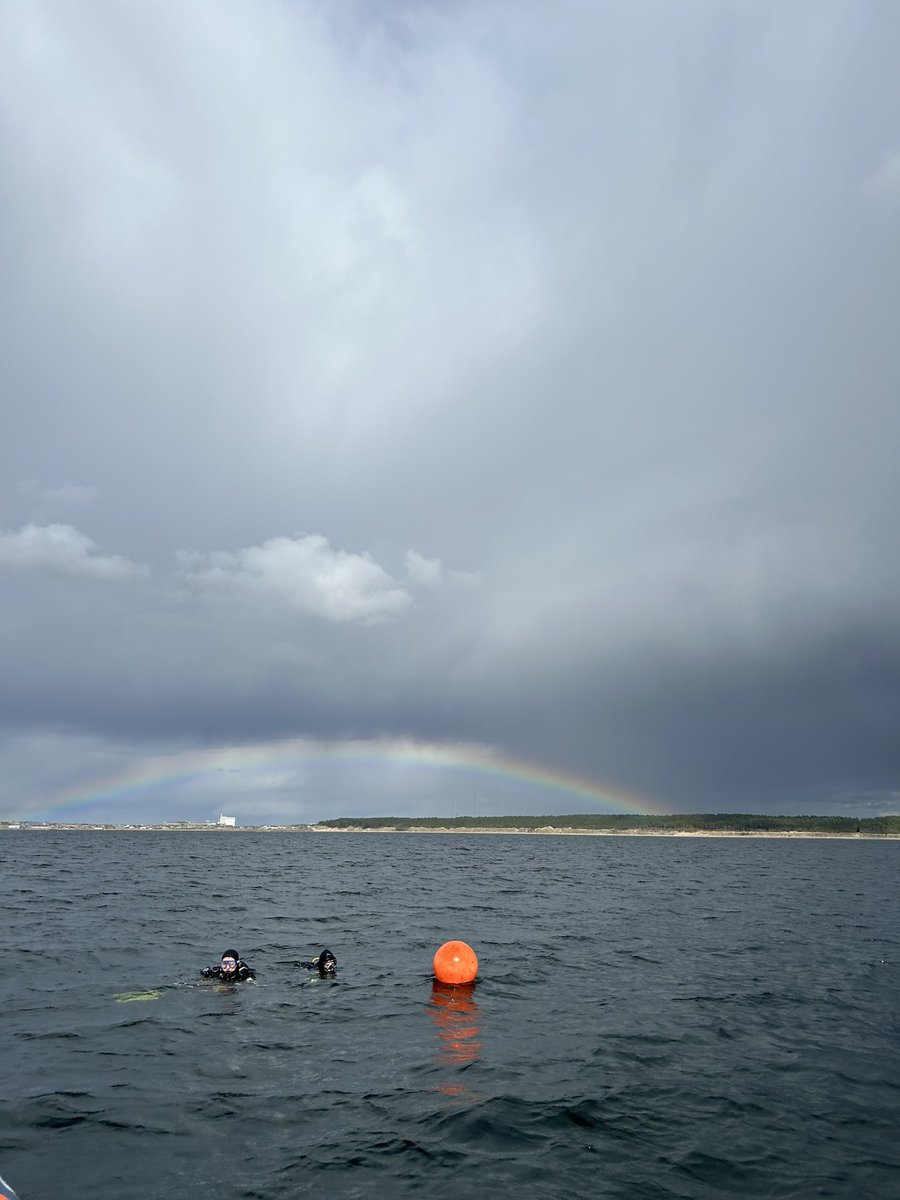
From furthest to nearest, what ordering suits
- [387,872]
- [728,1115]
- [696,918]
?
[387,872]
[696,918]
[728,1115]

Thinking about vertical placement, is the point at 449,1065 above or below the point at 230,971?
below

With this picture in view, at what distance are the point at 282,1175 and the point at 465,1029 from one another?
9185 millimetres

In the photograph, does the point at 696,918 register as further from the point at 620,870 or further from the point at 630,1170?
the point at 620,870

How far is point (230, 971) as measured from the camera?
24250mm

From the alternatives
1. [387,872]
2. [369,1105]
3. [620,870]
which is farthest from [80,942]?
[620,870]

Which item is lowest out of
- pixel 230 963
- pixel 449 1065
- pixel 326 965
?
pixel 449 1065

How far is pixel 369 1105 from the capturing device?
1456 cm

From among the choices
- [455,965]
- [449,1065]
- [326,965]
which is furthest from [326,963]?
[449,1065]

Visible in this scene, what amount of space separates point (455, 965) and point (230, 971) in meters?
7.16

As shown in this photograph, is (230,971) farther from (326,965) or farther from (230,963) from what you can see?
(326,965)

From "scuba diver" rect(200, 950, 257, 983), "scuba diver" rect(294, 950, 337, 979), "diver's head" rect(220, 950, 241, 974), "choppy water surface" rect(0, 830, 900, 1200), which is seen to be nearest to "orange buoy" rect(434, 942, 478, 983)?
"choppy water surface" rect(0, 830, 900, 1200)

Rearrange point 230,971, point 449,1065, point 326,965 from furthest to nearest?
point 326,965 → point 230,971 → point 449,1065

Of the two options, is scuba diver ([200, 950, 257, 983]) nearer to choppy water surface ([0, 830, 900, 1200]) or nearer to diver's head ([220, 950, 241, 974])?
diver's head ([220, 950, 241, 974])

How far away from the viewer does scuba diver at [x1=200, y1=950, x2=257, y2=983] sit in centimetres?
2428
